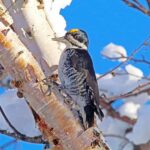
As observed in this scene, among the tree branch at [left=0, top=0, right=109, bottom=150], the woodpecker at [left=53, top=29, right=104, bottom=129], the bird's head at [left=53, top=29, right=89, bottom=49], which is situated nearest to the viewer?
the tree branch at [left=0, top=0, right=109, bottom=150]

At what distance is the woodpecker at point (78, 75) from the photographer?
1640mm

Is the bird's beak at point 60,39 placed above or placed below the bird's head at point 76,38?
below

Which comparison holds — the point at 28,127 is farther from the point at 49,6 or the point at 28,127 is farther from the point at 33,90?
the point at 33,90

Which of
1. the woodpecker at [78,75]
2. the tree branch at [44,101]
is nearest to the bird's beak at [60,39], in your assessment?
the woodpecker at [78,75]

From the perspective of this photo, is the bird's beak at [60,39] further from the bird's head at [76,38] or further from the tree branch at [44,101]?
the tree branch at [44,101]

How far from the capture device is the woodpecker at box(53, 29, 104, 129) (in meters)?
1.64

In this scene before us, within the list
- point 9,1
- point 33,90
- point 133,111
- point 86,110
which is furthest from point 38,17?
point 133,111

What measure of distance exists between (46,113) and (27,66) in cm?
12

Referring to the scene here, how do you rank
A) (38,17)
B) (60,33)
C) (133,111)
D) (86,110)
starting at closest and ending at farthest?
1. (86,110)
2. (38,17)
3. (60,33)
4. (133,111)

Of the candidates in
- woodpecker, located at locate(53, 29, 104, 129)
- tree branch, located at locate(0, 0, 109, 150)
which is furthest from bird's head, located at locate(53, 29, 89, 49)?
tree branch, located at locate(0, 0, 109, 150)

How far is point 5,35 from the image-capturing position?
1.36 meters

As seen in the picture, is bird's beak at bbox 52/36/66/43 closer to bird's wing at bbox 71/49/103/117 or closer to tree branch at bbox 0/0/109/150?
bird's wing at bbox 71/49/103/117

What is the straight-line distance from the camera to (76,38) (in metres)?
2.02

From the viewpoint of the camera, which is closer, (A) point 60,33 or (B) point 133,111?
(A) point 60,33
